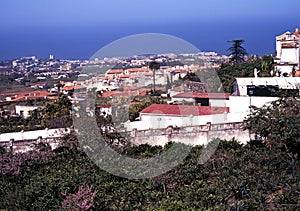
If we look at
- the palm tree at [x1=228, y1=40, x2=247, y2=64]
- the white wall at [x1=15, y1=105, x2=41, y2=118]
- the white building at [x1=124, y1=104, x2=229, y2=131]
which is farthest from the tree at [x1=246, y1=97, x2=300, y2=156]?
the white wall at [x1=15, y1=105, x2=41, y2=118]

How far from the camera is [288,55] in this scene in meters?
24.4

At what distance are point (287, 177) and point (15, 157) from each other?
6.26m

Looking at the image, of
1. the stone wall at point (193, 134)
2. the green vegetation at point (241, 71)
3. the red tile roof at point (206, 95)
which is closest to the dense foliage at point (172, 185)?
the stone wall at point (193, 134)

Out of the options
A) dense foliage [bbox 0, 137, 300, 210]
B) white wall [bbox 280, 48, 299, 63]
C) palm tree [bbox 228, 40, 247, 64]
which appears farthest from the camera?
palm tree [bbox 228, 40, 247, 64]

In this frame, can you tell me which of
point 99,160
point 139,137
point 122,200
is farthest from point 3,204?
point 139,137

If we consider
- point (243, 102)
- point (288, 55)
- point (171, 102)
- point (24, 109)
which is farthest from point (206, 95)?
point (24, 109)

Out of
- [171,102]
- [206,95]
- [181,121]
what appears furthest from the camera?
[171,102]

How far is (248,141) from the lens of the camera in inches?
503

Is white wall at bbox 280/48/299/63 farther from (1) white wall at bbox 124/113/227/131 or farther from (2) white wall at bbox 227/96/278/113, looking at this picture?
(1) white wall at bbox 124/113/227/131

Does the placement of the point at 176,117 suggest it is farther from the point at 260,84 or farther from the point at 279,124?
the point at 279,124

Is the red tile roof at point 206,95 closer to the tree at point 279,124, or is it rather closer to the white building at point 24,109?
the tree at point 279,124

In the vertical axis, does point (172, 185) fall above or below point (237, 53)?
below

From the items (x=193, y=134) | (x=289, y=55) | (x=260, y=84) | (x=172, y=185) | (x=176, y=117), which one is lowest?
(x=172, y=185)

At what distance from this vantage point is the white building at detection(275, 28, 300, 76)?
2258cm
